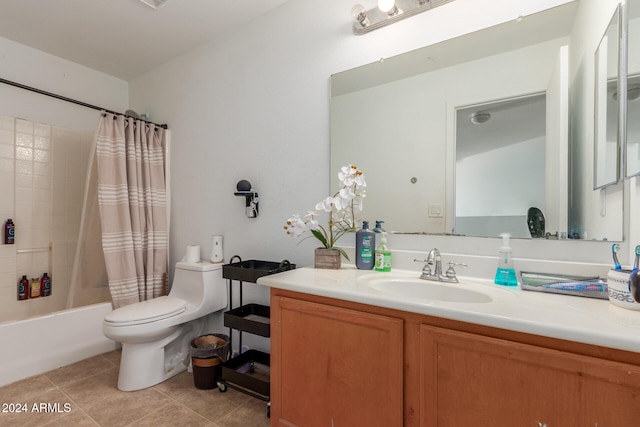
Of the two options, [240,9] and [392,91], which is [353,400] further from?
[240,9]

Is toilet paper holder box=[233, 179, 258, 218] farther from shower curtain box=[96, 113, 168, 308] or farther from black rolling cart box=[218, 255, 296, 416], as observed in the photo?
shower curtain box=[96, 113, 168, 308]

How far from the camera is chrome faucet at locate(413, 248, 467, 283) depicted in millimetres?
1300

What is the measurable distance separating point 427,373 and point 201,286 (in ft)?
5.21

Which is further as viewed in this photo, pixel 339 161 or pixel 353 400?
pixel 339 161

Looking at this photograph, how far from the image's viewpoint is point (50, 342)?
2.04m

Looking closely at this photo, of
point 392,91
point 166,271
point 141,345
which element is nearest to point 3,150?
point 166,271

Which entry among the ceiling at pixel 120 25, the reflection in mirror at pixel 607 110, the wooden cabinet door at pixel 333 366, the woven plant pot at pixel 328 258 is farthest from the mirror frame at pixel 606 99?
the ceiling at pixel 120 25

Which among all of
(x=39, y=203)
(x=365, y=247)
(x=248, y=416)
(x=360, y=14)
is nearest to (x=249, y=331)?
(x=248, y=416)

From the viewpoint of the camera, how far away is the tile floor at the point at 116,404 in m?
1.53

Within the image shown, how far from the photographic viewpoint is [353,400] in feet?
3.61

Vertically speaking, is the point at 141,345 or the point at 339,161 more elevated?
the point at 339,161

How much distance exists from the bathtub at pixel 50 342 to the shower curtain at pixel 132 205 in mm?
244

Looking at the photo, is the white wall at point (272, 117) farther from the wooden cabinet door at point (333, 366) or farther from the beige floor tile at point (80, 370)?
the beige floor tile at point (80, 370)

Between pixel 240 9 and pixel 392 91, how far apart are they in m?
1.24
